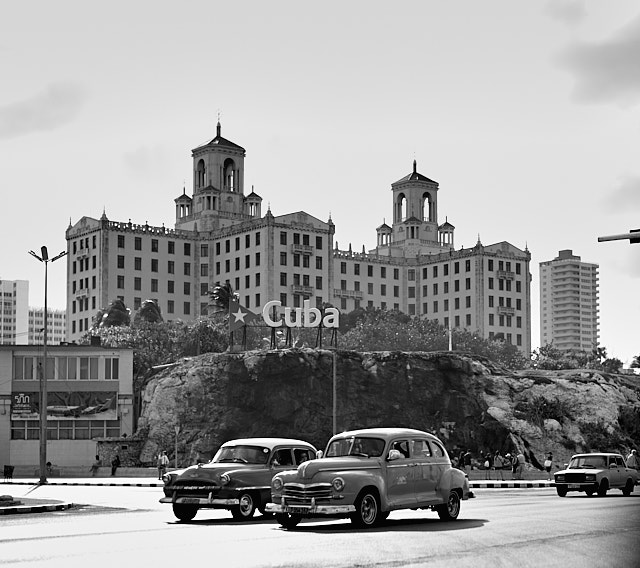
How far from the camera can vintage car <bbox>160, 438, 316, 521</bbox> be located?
28.2 meters

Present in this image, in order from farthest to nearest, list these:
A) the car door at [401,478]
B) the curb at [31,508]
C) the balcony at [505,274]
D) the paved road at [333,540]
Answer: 1. the balcony at [505,274]
2. the curb at [31,508]
3. the car door at [401,478]
4. the paved road at [333,540]

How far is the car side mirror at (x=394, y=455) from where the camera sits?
1038 inches

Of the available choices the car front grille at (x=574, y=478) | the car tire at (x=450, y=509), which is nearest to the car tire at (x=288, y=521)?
the car tire at (x=450, y=509)

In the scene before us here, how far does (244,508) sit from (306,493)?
3511 mm

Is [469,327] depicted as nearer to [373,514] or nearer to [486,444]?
[486,444]

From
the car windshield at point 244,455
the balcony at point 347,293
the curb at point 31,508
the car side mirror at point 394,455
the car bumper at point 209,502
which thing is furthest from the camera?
the balcony at point 347,293

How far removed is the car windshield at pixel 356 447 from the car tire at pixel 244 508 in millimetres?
2533

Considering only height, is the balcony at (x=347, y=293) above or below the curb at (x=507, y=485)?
above

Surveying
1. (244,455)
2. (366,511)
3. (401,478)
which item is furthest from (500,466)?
(366,511)

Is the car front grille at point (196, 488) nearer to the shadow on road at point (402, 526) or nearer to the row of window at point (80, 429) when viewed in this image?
the shadow on road at point (402, 526)

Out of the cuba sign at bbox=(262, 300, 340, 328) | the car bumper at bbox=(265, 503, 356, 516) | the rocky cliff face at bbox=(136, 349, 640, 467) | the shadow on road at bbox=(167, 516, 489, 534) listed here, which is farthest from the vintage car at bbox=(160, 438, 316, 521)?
the cuba sign at bbox=(262, 300, 340, 328)

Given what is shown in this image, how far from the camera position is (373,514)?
25.6 meters

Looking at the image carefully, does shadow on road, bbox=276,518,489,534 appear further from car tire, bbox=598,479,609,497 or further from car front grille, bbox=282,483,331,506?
car tire, bbox=598,479,609,497

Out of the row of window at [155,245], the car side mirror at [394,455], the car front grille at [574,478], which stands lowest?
the car front grille at [574,478]
